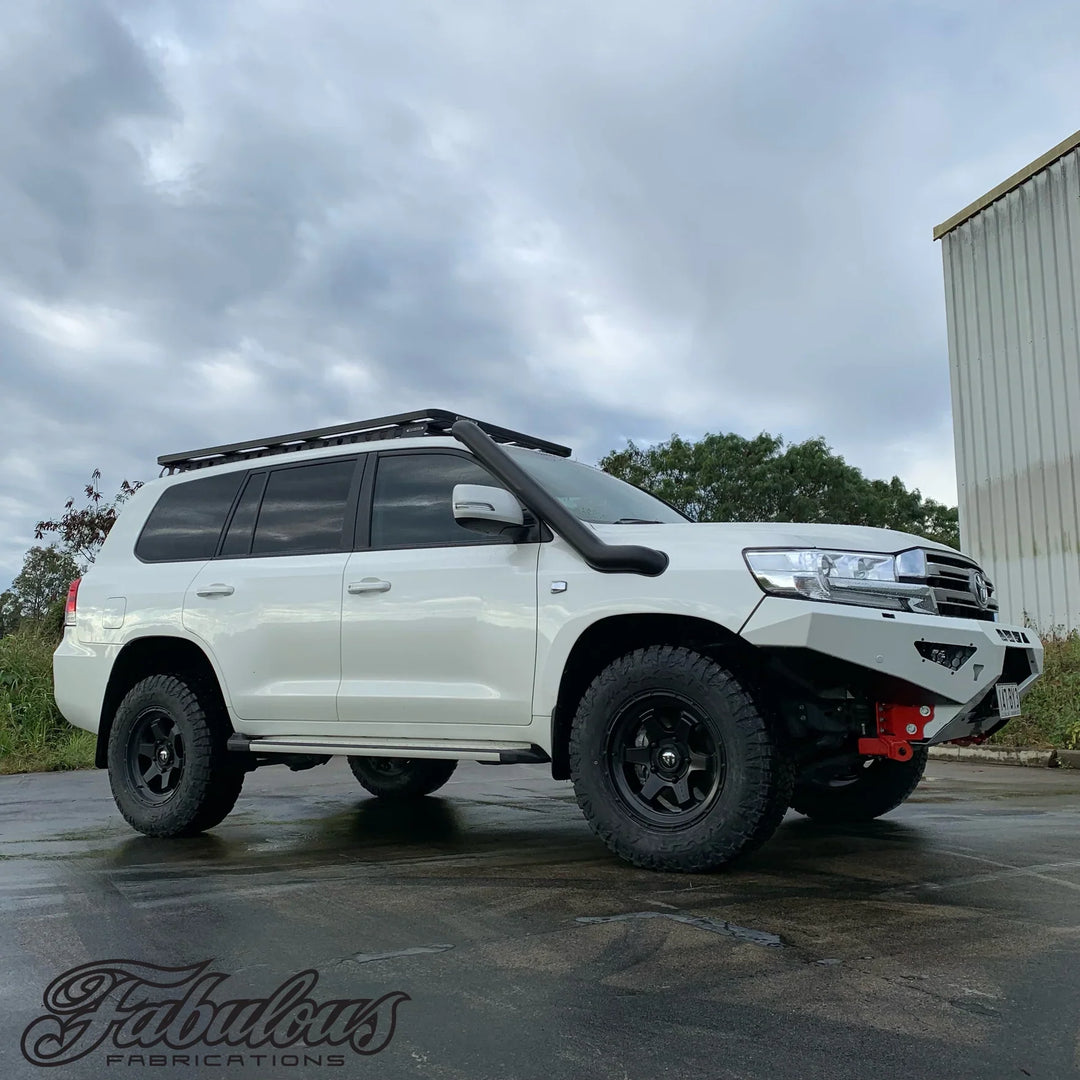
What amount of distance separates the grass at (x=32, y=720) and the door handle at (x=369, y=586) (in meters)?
7.51

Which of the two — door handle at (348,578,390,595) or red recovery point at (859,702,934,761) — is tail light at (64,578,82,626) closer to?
door handle at (348,578,390,595)

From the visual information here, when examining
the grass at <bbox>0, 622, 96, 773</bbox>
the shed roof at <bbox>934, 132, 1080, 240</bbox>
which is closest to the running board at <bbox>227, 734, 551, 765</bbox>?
the grass at <bbox>0, 622, 96, 773</bbox>

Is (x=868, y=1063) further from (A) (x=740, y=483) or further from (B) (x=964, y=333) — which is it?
(A) (x=740, y=483)

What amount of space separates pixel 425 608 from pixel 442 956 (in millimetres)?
1976

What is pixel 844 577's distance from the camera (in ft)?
13.8

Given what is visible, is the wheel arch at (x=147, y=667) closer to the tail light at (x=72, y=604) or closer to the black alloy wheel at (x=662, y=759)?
the tail light at (x=72, y=604)

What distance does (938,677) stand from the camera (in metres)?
4.12

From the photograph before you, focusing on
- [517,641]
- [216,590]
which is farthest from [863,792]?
[216,590]

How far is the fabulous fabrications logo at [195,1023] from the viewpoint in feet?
8.38

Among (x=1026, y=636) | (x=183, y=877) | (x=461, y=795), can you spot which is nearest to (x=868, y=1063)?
(x=1026, y=636)

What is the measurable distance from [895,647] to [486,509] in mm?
1717

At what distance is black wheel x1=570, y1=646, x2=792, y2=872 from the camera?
13.6ft

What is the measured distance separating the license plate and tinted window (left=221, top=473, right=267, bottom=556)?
147 inches

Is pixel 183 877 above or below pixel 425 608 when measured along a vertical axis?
below
